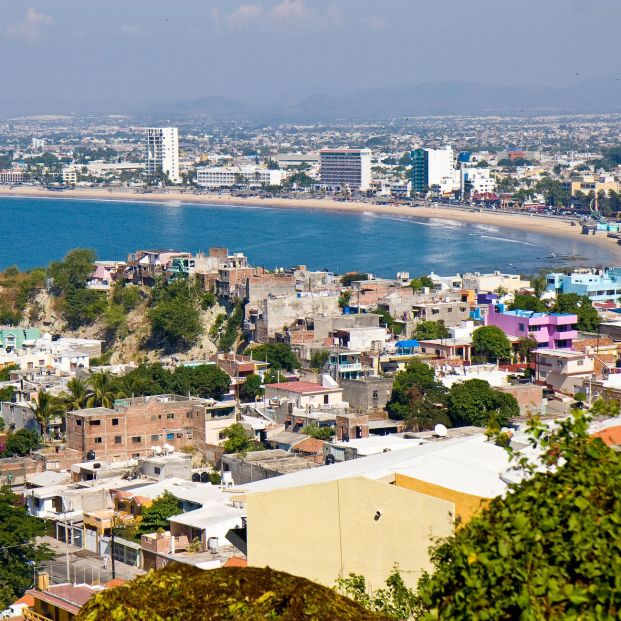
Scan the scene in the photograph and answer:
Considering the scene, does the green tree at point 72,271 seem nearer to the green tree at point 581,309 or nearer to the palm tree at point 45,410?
the green tree at point 581,309

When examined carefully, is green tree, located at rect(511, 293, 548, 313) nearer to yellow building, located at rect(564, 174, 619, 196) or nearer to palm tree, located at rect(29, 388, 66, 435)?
palm tree, located at rect(29, 388, 66, 435)

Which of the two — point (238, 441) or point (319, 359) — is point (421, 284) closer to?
point (319, 359)

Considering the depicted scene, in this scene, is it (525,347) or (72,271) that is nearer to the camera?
(525,347)

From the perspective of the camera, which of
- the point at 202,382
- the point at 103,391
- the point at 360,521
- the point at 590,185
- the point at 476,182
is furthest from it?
the point at 476,182

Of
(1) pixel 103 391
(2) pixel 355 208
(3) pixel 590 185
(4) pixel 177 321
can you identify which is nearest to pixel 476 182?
(2) pixel 355 208

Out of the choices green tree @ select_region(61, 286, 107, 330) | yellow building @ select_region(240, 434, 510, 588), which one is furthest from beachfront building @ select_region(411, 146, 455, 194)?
yellow building @ select_region(240, 434, 510, 588)

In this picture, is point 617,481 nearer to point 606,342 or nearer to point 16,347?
point 606,342

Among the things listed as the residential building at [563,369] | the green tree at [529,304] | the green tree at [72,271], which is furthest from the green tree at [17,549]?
the green tree at [72,271]

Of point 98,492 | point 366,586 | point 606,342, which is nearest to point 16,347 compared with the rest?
point 606,342
